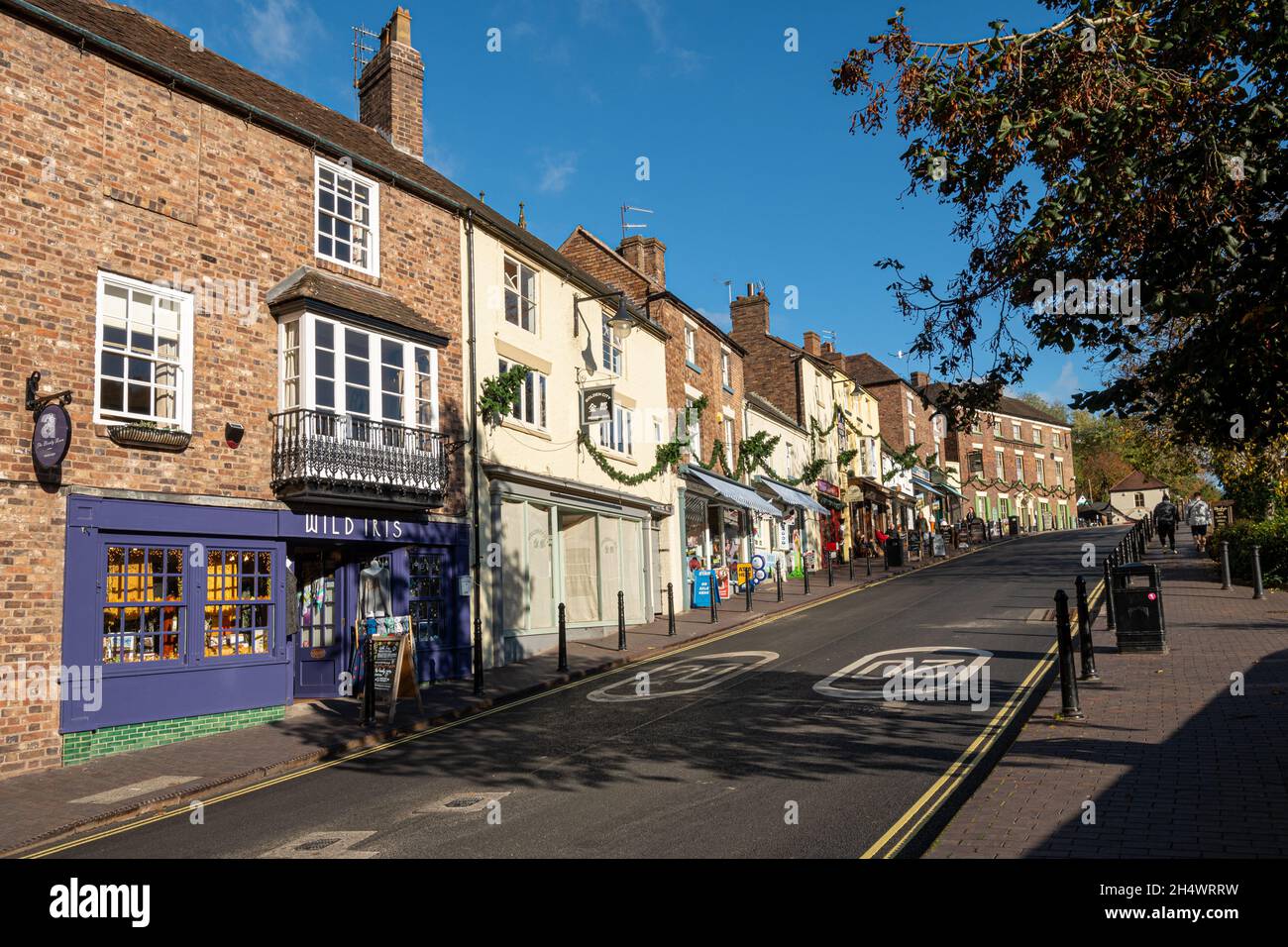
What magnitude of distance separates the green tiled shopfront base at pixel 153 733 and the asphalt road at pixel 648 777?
2.96 metres

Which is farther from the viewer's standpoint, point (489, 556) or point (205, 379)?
point (489, 556)

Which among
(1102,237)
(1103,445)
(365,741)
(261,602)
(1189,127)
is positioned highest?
(1103,445)

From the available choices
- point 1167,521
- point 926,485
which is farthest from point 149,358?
point 926,485

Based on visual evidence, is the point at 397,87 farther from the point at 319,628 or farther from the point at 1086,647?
the point at 1086,647

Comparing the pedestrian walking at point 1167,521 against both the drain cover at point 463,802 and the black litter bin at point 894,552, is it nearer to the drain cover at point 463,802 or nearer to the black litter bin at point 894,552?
the black litter bin at point 894,552

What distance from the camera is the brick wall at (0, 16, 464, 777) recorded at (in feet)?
36.0

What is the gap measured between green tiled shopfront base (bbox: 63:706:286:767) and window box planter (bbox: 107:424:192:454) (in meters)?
3.48

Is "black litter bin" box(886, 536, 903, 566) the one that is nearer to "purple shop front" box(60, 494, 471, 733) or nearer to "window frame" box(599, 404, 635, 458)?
"window frame" box(599, 404, 635, 458)

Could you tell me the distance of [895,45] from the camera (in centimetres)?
650

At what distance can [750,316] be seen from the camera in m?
40.8

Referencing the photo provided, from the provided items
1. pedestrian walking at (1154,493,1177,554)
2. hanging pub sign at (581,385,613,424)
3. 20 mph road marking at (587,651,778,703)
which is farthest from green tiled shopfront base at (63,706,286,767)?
pedestrian walking at (1154,493,1177,554)
